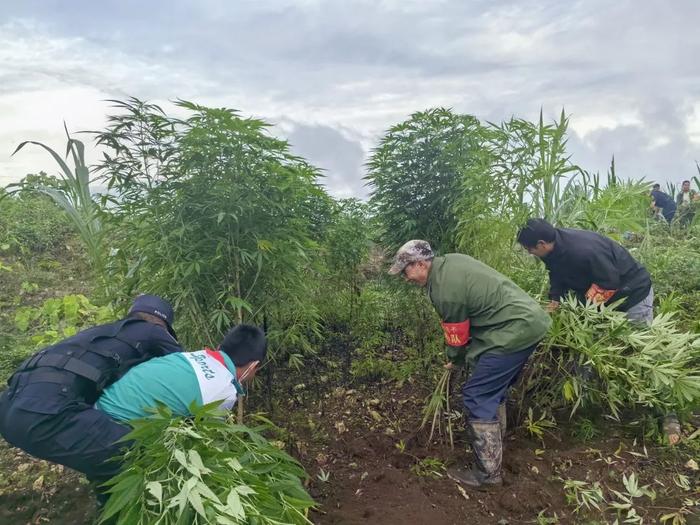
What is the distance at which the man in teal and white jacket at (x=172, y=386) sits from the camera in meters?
2.24

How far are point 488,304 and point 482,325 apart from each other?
15cm

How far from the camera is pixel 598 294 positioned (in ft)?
11.9

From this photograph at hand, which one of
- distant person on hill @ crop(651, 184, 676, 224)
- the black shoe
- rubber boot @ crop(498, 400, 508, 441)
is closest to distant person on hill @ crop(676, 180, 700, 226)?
distant person on hill @ crop(651, 184, 676, 224)

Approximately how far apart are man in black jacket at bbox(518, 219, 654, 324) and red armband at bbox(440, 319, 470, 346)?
0.76 meters

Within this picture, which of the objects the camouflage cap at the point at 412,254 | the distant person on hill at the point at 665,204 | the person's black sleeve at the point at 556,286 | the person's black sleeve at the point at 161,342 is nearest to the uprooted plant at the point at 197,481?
the person's black sleeve at the point at 161,342

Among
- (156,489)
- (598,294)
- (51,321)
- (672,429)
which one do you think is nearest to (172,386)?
(156,489)

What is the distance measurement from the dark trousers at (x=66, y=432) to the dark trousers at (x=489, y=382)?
2.05m

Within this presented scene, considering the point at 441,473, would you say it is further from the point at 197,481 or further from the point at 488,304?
the point at 197,481

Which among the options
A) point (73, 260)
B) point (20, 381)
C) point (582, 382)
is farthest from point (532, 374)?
point (73, 260)

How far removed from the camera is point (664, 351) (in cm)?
347

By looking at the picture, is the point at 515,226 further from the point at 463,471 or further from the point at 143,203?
the point at 143,203

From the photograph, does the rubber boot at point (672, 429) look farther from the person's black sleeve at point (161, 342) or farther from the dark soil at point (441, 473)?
the person's black sleeve at point (161, 342)

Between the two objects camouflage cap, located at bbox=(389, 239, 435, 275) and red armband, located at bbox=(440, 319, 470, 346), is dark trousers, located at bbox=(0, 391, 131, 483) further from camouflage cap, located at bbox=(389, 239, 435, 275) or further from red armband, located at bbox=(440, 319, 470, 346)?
red armband, located at bbox=(440, 319, 470, 346)

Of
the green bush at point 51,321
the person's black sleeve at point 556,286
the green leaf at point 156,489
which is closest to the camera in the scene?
the green leaf at point 156,489
